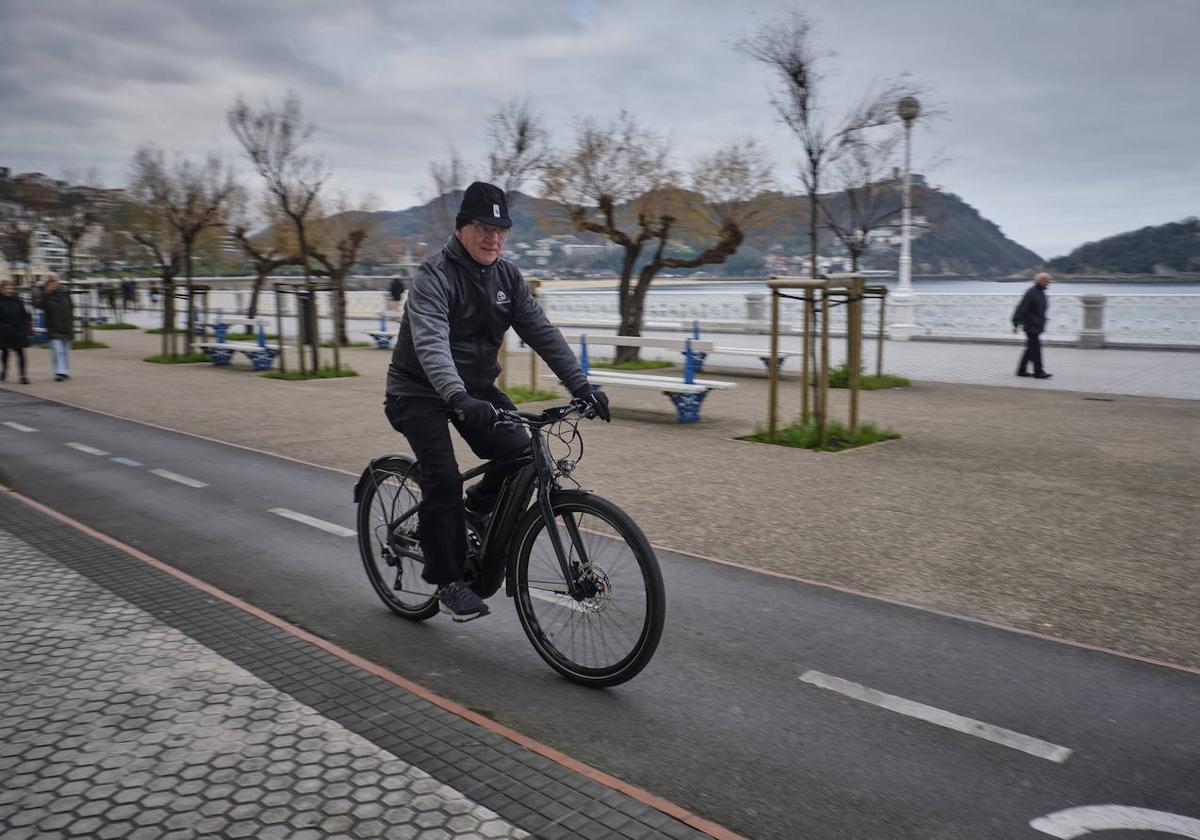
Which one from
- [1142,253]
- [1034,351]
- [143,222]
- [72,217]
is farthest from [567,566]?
[72,217]

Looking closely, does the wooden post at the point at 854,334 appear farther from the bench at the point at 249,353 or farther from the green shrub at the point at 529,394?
the bench at the point at 249,353

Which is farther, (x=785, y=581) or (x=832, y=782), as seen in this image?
(x=785, y=581)

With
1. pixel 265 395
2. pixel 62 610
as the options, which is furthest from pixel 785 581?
pixel 265 395

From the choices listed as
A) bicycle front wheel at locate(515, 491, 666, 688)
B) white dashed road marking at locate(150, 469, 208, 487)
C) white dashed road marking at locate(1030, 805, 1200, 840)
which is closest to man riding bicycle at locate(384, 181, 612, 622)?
bicycle front wheel at locate(515, 491, 666, 688)

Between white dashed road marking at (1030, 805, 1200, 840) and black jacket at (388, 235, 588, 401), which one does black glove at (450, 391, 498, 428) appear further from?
white dashed road marking at (1030, 805, 1200, 840)

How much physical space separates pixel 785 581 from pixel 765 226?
51.1 ft

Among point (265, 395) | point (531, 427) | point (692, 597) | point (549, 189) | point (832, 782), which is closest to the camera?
point (832, 782)

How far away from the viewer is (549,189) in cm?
2005

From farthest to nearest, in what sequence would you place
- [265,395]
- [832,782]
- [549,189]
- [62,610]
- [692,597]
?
1. [549,189]
2. [265,395]
3. [692,597]
4. [62,610]
5. [832,782]

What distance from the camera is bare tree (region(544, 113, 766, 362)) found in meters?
19.5

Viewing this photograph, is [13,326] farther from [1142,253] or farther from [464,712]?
[1142,253]

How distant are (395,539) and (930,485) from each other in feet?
16.2

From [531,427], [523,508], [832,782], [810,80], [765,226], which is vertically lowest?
[832,782]

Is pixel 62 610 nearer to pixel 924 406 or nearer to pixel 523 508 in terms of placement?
pixel 523 508
